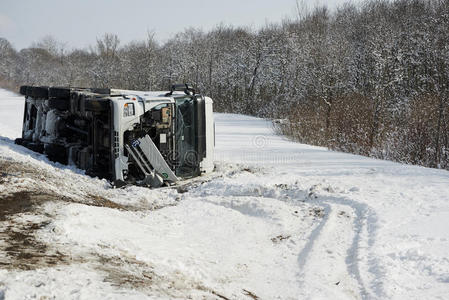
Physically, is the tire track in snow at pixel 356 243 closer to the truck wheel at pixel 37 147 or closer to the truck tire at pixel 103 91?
the truck tire at pixel 103 91

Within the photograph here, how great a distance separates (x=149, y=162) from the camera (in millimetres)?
8977

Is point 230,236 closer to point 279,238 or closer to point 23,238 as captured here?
point 279,238

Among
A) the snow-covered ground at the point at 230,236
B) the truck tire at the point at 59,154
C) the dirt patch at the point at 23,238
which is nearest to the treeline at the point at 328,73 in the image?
the snow-covered ground at the point at 230,236

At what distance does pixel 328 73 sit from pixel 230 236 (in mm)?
22141

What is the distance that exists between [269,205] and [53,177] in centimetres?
385

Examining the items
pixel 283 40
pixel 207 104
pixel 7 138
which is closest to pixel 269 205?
pixel 207 104

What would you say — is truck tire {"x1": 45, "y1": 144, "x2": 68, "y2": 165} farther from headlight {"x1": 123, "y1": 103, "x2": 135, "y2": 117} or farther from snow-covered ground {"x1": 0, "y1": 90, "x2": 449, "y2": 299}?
headlight {"x1": 123, "y1": 103, "x2": 135, "y2": 117}

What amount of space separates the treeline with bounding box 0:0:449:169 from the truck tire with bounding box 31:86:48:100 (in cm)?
1030

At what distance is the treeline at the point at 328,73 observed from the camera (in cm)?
1803

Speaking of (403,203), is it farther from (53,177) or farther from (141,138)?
(53,177)

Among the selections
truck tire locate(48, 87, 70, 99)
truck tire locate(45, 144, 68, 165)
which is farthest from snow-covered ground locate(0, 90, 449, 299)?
truck tire locate(48, 87, 70, 99)

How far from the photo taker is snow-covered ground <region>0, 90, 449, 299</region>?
3.97 meters

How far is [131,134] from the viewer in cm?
890

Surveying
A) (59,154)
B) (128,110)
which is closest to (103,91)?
(59,154)
